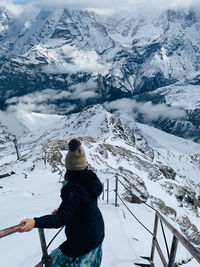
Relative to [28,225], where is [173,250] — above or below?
below

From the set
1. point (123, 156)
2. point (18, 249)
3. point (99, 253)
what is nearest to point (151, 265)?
point (99, 253)

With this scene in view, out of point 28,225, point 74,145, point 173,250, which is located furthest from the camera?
point 173,250

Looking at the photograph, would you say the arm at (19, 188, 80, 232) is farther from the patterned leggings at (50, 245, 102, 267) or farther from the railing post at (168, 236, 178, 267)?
the railing post at (168, 236, 178, 267)

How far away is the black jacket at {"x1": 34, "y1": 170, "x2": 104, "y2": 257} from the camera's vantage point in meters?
3.66

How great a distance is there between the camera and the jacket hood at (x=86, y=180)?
3.86 m

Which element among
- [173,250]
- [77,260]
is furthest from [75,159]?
[173,250]

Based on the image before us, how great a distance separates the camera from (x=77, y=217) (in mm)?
3957

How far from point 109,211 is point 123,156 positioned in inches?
1635

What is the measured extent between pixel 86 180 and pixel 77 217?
683 millimetres

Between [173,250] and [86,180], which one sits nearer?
[86,180]

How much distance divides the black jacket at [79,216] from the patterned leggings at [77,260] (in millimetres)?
104

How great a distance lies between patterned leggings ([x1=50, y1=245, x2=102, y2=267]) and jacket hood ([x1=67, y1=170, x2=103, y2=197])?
3.97 ft

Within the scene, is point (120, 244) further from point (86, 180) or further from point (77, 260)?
point (86, 180)

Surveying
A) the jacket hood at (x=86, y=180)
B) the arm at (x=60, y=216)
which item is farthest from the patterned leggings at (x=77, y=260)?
the jacket hood at (x=86, y=180)
